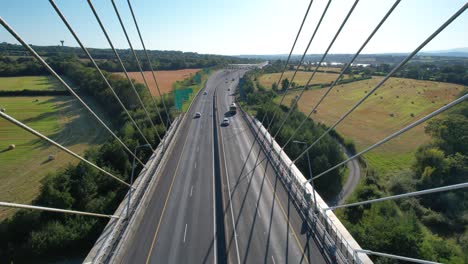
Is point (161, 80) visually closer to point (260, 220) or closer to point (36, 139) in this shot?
point (36, 139)

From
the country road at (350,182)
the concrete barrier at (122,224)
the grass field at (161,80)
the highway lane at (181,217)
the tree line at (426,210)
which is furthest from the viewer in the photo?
the grass field at (161,80)

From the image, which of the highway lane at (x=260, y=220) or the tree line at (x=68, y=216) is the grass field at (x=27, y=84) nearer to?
the tree line at (x=68, y=216)

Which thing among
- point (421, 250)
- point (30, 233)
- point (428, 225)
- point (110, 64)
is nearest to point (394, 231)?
point (421, 250)

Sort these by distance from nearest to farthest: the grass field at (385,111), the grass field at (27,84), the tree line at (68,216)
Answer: the tree line at (68,216), the grass field at (385,111), the grass field at (27,84)

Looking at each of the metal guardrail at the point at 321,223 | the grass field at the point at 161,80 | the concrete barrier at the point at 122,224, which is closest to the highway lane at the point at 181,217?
the concrete barrier at the point at 122,224

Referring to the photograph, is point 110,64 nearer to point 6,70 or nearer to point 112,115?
point 6,70

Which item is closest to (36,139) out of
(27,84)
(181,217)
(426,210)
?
(181,217)

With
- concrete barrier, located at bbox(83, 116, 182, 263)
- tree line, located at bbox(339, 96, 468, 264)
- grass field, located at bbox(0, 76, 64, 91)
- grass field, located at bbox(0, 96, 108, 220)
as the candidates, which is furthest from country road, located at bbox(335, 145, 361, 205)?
grass field, located at bbox(0, 76, 64, 91)
